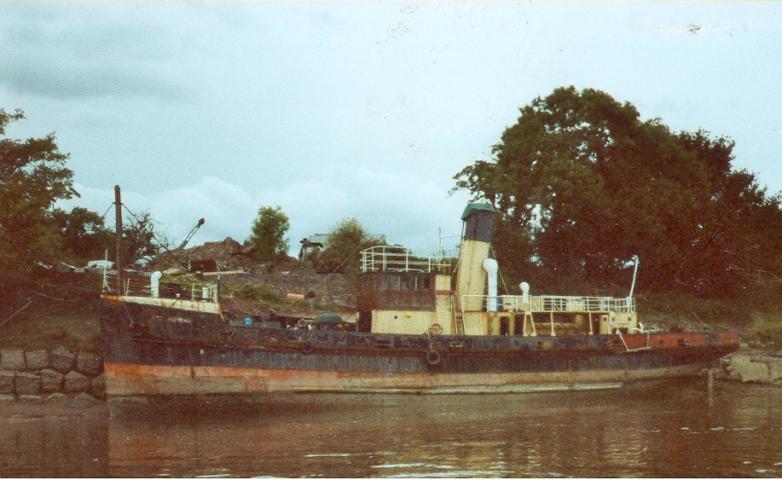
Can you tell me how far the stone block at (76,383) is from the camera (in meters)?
27.9

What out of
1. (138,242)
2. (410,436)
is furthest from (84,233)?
(410,436)

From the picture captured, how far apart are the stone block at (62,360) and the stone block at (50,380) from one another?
8.6 inches

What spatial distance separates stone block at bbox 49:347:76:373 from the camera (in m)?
28.1

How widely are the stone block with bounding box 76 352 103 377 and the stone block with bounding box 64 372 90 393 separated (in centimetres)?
21

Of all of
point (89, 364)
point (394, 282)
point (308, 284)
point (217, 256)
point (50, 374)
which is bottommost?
point (50, 374)

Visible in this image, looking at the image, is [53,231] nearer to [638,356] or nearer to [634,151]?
[638,356]

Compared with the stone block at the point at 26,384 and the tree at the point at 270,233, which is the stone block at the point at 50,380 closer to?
the stone block at the point at 26,384

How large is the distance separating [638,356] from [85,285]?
68.9ft

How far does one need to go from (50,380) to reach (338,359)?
382 inches

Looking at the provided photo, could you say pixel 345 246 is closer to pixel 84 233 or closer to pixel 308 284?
pixel 308 284

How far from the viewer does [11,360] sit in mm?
27875

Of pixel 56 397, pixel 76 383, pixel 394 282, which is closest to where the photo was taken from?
pixel 56 397

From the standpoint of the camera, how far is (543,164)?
41.6 meters

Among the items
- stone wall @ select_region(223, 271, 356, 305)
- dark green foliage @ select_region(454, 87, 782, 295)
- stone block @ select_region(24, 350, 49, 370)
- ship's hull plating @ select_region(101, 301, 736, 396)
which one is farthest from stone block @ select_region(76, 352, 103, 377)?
dark green foliage @ select_region(454, 87, 782, 295)
